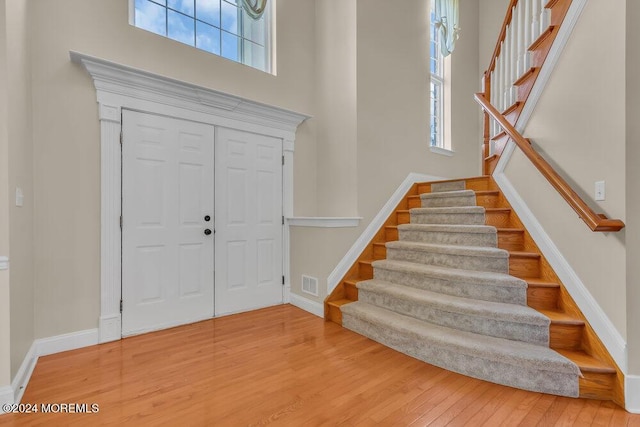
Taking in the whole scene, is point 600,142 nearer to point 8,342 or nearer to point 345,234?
point 345,234

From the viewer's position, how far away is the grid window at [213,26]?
289 centimetres

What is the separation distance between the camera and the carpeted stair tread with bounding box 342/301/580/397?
179 centimetres

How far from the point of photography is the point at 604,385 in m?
1.71

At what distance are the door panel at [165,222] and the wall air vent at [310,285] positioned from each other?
1006mm

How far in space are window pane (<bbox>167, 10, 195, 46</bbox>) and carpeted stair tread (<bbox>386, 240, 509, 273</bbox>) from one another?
302 centimetres

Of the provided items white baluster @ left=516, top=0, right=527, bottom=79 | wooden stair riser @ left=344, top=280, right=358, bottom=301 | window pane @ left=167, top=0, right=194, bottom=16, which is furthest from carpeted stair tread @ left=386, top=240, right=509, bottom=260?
window pane @ left=167, top=0, right=194, bottom=16

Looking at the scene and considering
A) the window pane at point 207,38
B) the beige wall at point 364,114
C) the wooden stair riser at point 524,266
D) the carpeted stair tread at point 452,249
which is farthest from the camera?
the beige wall at point 364,114

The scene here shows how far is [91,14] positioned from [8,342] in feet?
8.26

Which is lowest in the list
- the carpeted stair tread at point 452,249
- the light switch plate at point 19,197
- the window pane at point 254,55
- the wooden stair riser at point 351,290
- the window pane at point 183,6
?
the wooden stair riser at point 351,290

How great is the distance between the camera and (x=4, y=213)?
170cm

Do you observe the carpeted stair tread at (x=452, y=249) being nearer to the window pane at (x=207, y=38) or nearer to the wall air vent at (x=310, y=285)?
the wall air vent at (x=310, y=285)

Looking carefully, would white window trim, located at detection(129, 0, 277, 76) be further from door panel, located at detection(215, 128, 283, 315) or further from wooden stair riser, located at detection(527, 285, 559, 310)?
wooden stair riser, located at detection(527, 285, 559, 310)

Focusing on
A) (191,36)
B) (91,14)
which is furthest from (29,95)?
(191,36)

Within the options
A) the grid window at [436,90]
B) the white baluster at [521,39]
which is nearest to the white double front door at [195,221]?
the white baluster at [521,39]
